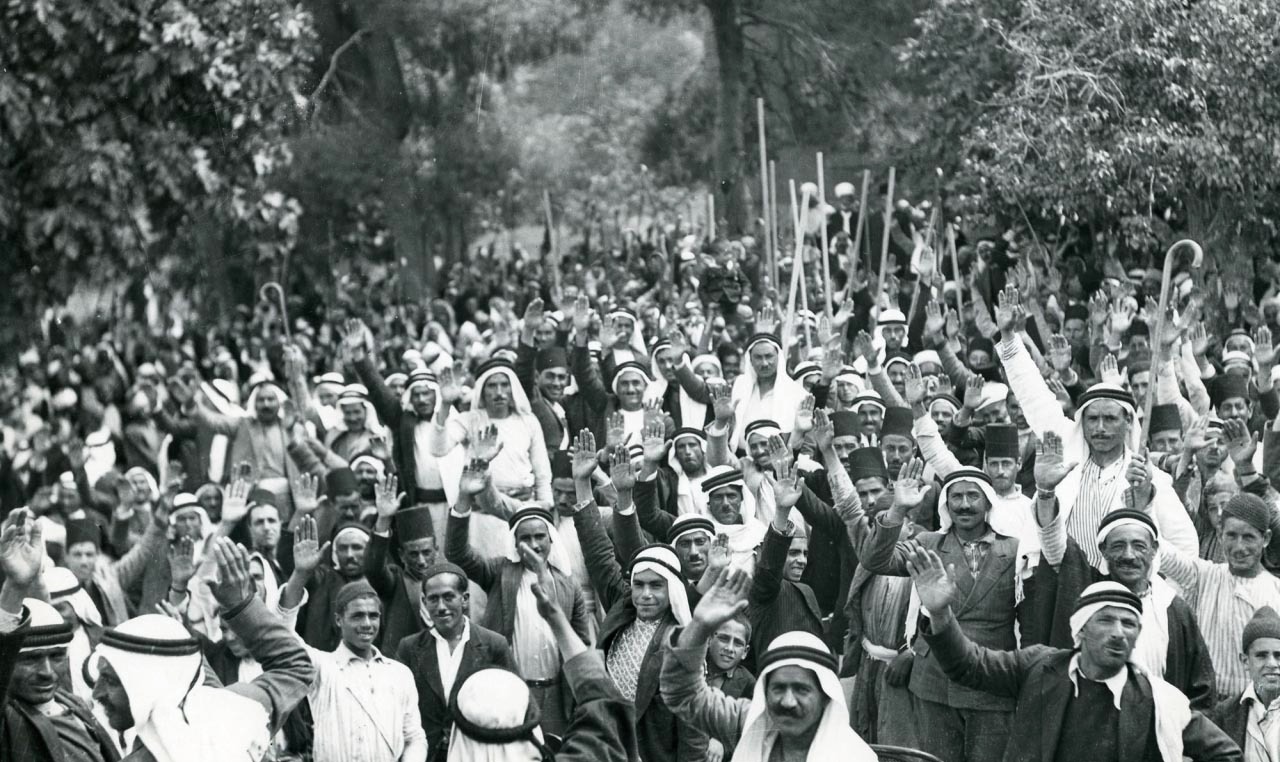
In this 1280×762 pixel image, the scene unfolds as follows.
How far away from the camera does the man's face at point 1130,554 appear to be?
21.0 ft

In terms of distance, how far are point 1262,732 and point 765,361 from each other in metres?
4.72

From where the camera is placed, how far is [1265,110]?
1249cm

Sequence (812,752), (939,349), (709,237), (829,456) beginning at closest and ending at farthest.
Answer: (812,752)
(829,456)
(939,349)
(709,237)

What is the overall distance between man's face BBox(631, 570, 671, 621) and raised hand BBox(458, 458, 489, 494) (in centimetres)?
170

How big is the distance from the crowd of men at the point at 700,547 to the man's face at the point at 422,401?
0.02 metres

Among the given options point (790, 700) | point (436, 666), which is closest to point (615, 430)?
point (436, 666)

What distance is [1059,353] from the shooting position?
10.3 metres

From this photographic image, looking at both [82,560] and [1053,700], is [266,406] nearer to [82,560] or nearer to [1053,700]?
[82,560]

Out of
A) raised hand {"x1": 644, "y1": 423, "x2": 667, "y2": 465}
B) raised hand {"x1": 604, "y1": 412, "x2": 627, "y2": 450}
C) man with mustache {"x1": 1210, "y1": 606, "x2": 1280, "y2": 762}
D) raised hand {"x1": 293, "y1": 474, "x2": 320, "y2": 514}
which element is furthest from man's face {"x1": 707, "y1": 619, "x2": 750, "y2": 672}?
raised hand {"x1": 604, "y1": 412, "x2": 627, "y2": 450}

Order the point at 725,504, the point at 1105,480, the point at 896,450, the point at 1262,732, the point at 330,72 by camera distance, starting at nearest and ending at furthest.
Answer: the point at 1262,732 < the point at 1105,480 < the point at 725,504 < the point at 896,450 < the point at 330,72

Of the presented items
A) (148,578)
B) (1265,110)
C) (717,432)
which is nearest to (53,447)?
(148,578)

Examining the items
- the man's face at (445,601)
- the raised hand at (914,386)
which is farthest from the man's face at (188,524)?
the raised hand at (914,386)

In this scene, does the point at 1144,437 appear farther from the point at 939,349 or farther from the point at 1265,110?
the point at 1265,110

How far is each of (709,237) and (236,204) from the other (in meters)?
4.06
